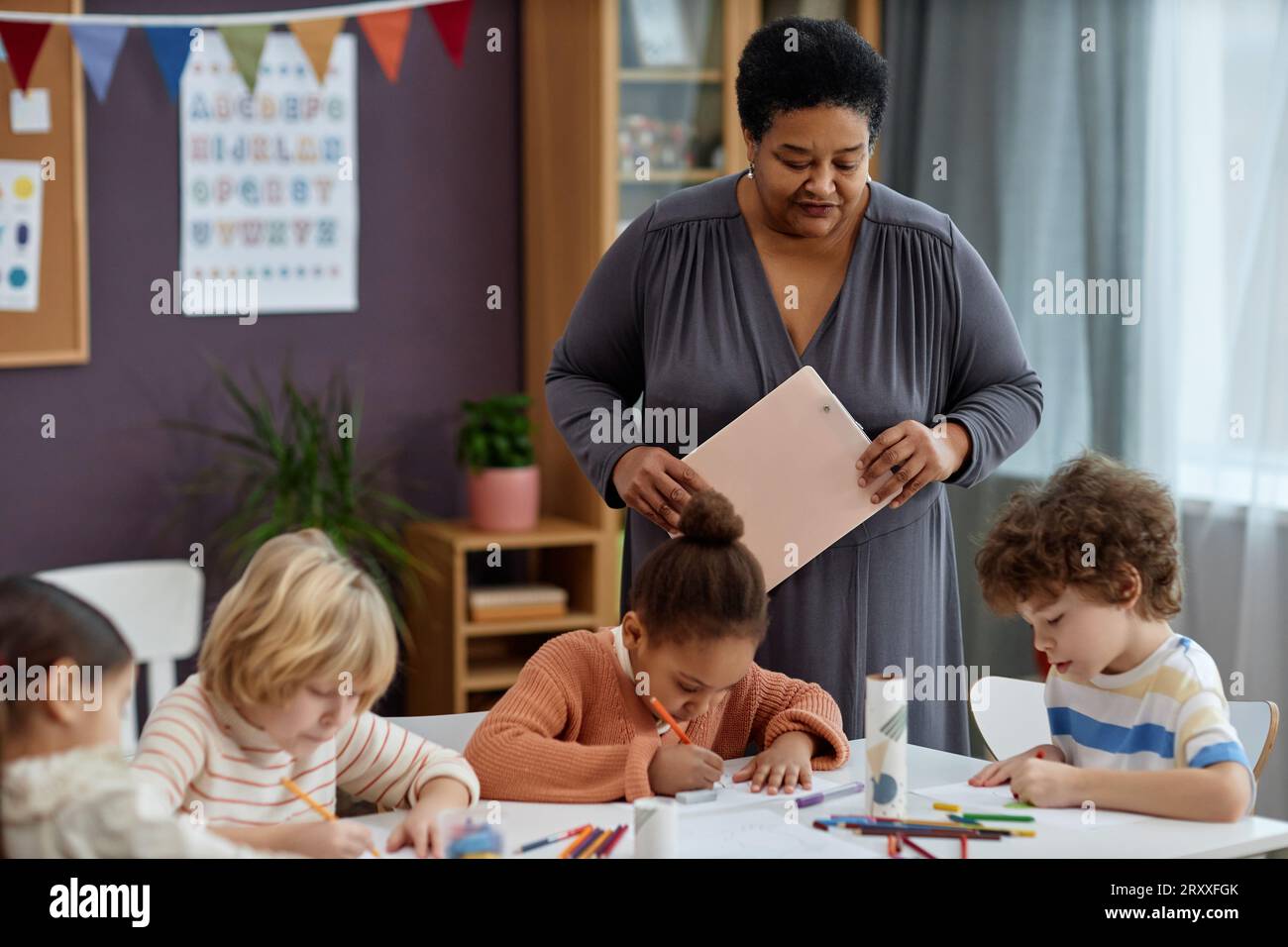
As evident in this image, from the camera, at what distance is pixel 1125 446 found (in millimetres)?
3066

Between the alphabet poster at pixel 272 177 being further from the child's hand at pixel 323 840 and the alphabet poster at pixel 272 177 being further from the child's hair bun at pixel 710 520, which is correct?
the child's hand at pixel 323 840

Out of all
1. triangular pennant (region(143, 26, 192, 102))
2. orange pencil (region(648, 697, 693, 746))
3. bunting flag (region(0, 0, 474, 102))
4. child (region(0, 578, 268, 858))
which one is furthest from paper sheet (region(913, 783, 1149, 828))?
triangular pennant (region(143, 26, 192, 102))

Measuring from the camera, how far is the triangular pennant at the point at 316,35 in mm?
3357

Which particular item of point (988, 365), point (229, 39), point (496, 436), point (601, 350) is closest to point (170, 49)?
point (229, 39)

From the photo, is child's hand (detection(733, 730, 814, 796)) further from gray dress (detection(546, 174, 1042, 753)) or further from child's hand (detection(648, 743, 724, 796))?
gray dress (detection(546, 174, 1042, 753))

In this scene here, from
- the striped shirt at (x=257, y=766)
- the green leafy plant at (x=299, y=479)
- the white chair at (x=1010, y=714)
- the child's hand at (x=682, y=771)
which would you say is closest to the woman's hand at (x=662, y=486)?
the child's hand at (x=682, y=771)

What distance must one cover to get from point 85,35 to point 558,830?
2.47 metres

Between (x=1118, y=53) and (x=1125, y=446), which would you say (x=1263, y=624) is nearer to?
(x=1125, y=446)

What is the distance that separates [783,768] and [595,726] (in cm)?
22

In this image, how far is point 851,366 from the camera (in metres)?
1.85

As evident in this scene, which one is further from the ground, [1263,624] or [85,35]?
[85,35]

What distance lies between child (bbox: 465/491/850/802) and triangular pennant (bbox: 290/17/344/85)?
217 cm

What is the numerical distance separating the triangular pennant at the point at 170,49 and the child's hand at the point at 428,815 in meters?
2.28
